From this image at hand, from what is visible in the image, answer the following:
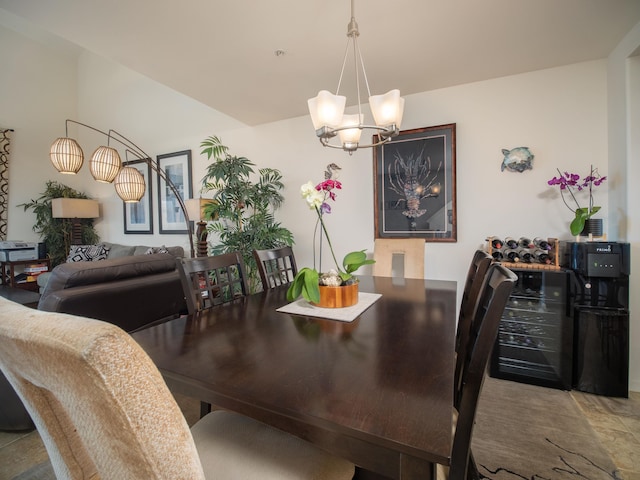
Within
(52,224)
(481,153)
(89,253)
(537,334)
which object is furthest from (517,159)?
(52,224)

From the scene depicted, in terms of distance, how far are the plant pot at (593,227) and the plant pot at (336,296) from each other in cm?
196

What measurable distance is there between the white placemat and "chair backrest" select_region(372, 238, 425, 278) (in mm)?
935

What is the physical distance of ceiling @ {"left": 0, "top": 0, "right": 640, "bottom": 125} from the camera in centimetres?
165

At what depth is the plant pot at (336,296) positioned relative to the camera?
134 cm

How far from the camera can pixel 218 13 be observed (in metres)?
1.68

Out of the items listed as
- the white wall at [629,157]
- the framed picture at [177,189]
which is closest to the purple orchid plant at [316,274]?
the white wall at [629,157]

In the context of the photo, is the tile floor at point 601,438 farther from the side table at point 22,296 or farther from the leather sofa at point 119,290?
the side table at point 22,296

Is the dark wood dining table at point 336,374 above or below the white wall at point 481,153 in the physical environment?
below

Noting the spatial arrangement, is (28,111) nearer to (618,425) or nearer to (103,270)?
(103,270)

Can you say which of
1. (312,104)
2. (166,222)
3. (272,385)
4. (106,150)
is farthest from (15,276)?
(272,385)

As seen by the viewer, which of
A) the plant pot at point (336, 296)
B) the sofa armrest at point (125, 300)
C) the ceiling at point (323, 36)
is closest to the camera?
the plant pot at point (336, 296)

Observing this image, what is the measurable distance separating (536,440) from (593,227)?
1515mm

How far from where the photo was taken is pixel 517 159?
2.42 m

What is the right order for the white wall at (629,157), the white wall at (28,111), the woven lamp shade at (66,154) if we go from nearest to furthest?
the white wall at (629,157), the woven lamp shade at (66,154), the white wall at (28,111)
